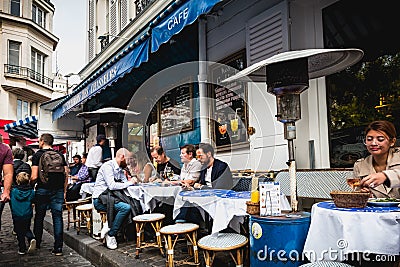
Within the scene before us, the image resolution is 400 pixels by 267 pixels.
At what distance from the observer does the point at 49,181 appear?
18.0 ft

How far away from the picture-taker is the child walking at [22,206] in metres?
5.86

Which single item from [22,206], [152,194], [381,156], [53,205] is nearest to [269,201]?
[381,156]

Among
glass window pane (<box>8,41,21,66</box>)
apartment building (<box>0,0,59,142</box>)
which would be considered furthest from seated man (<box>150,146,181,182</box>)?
glass window pane (<box>8,41,21,66</box>)

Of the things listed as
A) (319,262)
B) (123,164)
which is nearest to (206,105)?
(123,164)

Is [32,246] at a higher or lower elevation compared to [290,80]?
lower

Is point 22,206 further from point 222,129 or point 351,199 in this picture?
point 351,199

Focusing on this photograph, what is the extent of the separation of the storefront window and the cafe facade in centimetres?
1

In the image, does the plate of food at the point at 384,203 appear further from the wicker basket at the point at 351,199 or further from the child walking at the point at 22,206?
the child walking at the point at 22,206

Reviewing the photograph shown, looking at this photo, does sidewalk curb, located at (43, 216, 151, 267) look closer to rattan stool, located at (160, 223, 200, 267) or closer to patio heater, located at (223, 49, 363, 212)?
rattan stool, located at (160, 223, 200, 267)

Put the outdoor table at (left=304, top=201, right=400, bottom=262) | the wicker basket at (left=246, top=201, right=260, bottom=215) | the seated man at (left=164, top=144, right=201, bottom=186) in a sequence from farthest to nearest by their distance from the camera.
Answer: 1. the seated man at (left=164, top=144, right=201, bottom=186)
2. the wicker basket at (left=246, top=201, right=260, bottom=215)
3. the outdoor table at (left=304, top=201, right=400, bottom=262)

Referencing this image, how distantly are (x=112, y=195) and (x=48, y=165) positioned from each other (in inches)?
41.0

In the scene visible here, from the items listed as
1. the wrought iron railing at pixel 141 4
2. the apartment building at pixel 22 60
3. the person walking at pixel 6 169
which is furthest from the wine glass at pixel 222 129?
the apartment building at pixel 22 60

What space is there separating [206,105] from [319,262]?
4.93 metres

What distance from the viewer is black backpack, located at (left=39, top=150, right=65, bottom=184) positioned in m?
5.44
